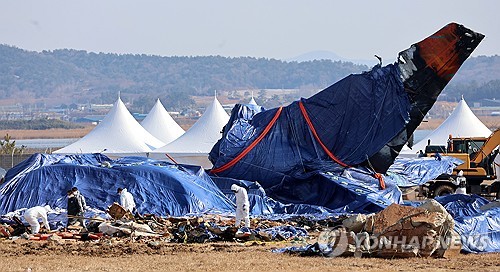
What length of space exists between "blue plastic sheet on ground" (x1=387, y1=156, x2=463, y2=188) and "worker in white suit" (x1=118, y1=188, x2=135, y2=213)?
7478 mm

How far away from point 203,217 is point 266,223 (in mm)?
1473

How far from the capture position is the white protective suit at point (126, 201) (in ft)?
70.0

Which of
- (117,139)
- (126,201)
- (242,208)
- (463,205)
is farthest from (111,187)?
(117,139)

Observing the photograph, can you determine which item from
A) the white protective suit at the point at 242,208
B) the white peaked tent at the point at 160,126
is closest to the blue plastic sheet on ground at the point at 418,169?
the white protective suit at the point at 242,208

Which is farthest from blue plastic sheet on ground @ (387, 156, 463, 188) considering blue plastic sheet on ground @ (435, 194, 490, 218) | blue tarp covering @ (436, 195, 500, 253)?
blue tarp covering @ (436, 195, 500, 253)

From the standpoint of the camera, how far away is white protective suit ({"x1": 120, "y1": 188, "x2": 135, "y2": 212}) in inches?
840

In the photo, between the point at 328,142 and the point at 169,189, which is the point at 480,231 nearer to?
the point at 169,189

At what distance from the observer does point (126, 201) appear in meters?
21.4

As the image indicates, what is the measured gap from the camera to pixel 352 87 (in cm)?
2559

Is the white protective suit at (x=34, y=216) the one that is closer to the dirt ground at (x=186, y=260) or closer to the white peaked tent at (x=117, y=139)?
the dirt ground at (x=186, y=260)

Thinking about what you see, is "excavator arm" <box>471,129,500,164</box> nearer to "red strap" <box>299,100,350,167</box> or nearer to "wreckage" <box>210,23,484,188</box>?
"wreckage" <box>210,23,484,188</box>

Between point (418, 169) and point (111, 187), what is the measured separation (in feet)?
29.4

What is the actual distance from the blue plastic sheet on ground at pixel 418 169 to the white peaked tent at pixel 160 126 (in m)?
20.4

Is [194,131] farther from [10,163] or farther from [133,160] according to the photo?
[133,160]
